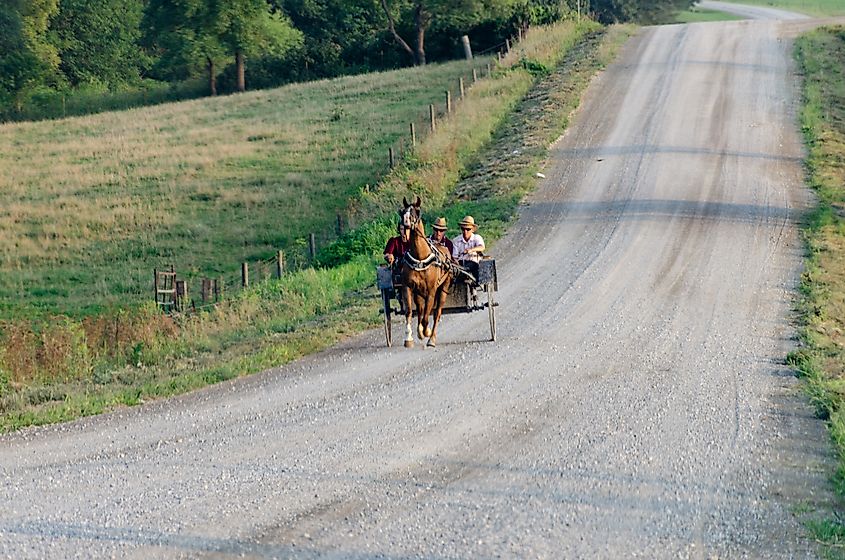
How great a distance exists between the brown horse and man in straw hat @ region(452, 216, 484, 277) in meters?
0.48

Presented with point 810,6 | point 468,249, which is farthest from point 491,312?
point 810,6

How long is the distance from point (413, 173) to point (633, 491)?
23631mm

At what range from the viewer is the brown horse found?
1540cm

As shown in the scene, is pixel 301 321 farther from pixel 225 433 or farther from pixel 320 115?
pixel 320 115

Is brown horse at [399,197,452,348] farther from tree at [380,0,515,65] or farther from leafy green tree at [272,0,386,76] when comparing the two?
leafy green tree at [272,0,386,76]

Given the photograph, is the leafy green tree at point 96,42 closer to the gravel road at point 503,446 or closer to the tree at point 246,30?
the tree at point 246,30

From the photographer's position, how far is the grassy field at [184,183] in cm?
3266

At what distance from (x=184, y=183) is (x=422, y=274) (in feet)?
92.6

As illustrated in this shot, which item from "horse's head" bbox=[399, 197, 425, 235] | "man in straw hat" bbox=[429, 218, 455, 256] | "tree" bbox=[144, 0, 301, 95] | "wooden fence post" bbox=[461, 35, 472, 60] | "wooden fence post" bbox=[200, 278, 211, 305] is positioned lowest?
"wooden fence post" bbox=[200, 278, 211, 305]

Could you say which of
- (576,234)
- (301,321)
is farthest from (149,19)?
(301,321)

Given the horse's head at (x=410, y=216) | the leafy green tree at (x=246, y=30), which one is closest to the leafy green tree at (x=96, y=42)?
the leafy green tree at (x=246, y=30)

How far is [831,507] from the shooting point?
941cm

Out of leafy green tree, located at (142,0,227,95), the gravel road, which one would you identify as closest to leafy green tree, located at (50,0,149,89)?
leafy green tree, located at (142,0,227,95)

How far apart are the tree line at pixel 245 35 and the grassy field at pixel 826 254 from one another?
20.3 metres
